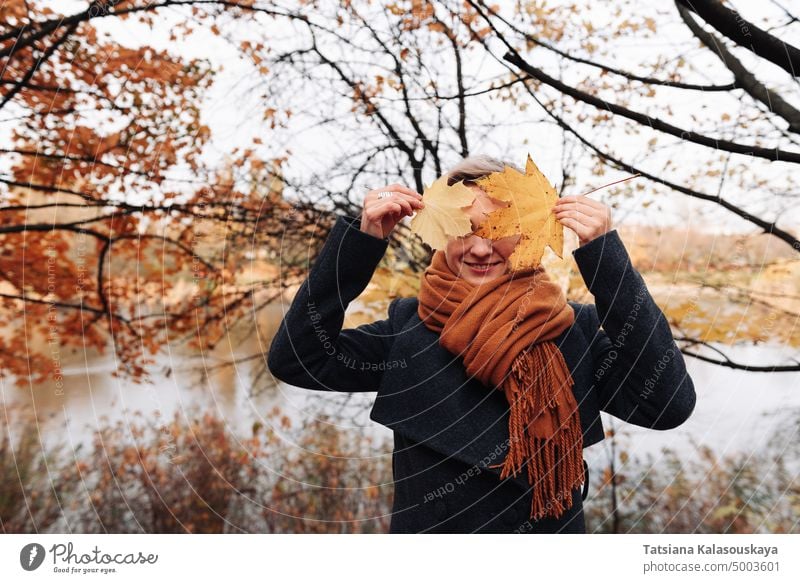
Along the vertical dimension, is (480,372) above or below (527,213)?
below

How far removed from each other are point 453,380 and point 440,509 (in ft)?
0.70

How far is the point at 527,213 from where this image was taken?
0.87 m

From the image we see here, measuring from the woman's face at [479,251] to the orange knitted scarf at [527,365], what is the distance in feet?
0.09

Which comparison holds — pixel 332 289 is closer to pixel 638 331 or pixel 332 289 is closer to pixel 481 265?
pixel 481 265

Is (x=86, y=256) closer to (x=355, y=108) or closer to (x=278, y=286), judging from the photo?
(x=278, y=286)

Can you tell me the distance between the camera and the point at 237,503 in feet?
7.32

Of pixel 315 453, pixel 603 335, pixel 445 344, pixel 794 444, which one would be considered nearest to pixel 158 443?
pixel 315 453

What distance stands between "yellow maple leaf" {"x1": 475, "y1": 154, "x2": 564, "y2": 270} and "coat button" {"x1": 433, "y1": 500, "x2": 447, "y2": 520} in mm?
420

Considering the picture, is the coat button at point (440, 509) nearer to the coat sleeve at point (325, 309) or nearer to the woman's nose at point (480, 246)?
the coat sleeve at point (325, 309)
